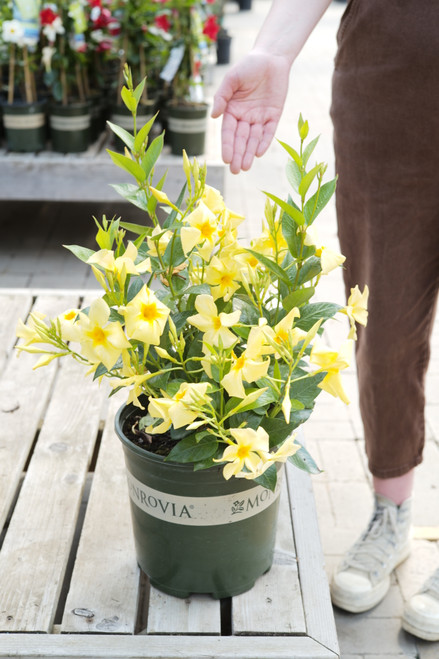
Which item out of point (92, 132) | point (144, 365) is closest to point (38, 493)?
point (144, 365)

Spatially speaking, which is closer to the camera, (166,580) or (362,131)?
(166,580)

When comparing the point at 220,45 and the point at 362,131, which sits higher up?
the point at 362,131

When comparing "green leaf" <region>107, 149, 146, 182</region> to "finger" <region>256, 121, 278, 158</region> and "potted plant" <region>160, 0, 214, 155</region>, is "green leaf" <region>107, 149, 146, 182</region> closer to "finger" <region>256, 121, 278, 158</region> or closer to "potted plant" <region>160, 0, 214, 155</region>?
"finger" <region>256, 121, 278, 158</region>

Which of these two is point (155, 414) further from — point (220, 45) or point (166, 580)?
point (220, 45)

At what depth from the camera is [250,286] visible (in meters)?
0.98

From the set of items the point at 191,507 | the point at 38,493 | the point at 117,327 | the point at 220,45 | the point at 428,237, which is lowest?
the point at 220,45

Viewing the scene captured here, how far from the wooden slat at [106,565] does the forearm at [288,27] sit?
2.52 ft

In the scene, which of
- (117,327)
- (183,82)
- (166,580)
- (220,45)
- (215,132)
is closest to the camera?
(117,327)

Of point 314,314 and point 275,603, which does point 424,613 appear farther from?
point 314,314

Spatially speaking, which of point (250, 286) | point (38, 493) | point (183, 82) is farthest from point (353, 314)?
point (183, 82)

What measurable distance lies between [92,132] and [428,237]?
7.83 ft

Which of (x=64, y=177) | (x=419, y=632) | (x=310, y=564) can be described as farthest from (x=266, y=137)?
(x=64, y=177)

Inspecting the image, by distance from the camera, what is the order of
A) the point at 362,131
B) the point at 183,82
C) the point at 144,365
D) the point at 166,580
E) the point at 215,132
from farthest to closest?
1. the point at 215,132
2. the point at 183,82
3. the point at 362,131
4. the point at 166,580
5. the point at 144,365

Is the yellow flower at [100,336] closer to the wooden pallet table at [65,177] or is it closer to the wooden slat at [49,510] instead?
the wooden slat at [49,510]
